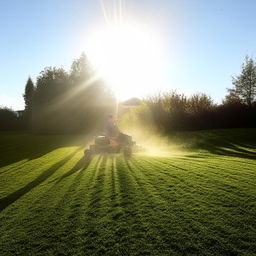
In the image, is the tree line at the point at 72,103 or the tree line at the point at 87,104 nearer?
the tree line at the point at 87,104

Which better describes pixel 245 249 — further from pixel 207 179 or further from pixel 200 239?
pixel 207 179

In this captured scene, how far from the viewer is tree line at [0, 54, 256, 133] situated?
2214 cm

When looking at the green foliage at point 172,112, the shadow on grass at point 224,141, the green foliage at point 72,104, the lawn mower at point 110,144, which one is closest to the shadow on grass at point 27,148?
the lawn mower at point 110,144

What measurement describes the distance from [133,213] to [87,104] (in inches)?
1181

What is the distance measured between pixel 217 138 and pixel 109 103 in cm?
2126

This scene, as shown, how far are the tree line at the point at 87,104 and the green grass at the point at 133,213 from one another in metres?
16.1

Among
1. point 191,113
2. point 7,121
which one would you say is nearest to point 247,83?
point 191,113

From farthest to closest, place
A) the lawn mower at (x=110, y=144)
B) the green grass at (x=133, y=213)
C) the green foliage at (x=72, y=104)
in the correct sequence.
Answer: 1. the green foliage at (x=72, y=104)
2. the lawn mower at (x=110, y=144)
3. the green grass at (x=133, y=213)

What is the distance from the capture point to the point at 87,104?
32.5 metres

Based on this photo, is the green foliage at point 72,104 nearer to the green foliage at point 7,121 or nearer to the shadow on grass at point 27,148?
the green foliage at point 7,121

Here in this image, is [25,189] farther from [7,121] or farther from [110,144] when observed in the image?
[7,121]

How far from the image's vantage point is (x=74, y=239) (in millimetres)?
3143

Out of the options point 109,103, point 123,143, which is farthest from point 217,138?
point 109,103

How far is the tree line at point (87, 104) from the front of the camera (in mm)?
22141
